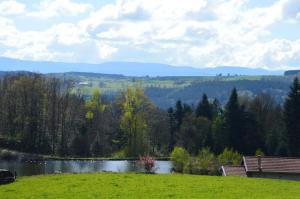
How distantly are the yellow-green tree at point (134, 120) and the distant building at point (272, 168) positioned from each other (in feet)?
157

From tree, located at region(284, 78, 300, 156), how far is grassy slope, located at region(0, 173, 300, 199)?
49.0 metres

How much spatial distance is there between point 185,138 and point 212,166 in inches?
1433

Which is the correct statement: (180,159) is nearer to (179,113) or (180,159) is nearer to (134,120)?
(134,120)

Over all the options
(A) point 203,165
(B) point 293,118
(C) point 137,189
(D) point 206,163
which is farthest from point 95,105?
(C) point 137,189

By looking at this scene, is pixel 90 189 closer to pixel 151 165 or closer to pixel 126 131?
pixel 151 165

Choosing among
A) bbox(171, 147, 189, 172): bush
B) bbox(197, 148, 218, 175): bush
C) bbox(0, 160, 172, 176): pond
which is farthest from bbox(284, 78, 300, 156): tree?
bbox(197, 148, 218, 175): bush

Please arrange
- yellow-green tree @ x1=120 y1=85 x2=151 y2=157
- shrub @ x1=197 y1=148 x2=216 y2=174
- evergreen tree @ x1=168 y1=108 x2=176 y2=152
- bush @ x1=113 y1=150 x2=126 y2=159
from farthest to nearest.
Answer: evergreen tree @ x1=168 y1=108 x2=176 y2=152
bush @ x1=113 y1=150 x2=126 y2=159
yellow-green tree @ x1=120 y1=85 x2=151 y2=157
shrub @ x1=197 y1=148 x2=216 y2=174

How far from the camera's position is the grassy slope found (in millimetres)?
26891

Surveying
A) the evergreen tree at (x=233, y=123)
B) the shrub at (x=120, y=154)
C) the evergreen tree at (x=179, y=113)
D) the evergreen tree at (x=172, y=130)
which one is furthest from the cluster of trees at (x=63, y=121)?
the evergreen tree at (x=233, y=123)

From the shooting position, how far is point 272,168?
155ft

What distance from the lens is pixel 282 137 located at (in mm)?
82562

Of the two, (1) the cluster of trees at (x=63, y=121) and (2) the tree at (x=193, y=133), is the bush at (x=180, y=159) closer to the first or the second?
(2) the tree at (x=193, y=133)

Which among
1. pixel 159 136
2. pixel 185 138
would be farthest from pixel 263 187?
pixel 159 136

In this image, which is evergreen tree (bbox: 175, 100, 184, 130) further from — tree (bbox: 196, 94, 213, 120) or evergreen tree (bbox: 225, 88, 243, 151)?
evergreen tree (bbox: 225, 88, 243, 151)
